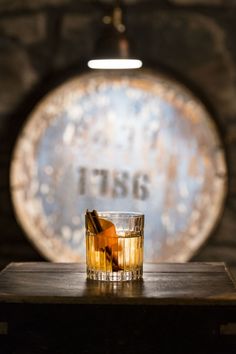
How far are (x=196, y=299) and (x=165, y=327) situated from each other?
0.34 feet

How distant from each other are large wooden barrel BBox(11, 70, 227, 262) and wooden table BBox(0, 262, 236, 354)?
5.04 ft

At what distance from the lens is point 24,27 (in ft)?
11.5

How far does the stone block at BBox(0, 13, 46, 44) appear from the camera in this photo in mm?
3506

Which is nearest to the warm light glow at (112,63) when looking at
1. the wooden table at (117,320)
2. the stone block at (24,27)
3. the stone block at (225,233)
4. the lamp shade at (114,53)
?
the lamp shade at (114,53)

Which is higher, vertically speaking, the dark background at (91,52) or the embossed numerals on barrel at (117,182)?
the dark background at (91,52)

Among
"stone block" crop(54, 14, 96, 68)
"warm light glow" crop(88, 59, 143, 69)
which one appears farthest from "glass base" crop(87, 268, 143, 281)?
"stone block" crop(54, 14, 96, 68)

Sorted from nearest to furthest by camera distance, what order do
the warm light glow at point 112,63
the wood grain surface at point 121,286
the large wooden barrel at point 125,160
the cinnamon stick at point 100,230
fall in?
1. the wood grain surface at point 121,286
2. the cinnamon stick at point 100,230
3. the warm light glow at point 112,63
4. the large wooden barrel at point 125,160

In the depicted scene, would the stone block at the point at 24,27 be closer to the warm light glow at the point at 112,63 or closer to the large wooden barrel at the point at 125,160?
the large wooden barrel at the point at 125,160

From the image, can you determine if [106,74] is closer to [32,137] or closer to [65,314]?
[32,137]

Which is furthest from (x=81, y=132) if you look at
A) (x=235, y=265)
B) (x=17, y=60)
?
(x=235, y=265)

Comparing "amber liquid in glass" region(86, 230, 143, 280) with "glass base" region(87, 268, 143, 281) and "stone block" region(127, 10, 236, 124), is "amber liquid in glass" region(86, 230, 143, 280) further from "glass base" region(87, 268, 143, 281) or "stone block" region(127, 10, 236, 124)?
"stone block" region(127, 10, 236, 124)

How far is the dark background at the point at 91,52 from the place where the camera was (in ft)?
11.1

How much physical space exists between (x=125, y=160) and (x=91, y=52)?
18.4 inches

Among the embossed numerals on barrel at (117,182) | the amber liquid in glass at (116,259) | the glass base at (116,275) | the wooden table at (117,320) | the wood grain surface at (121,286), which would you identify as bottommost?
the wooden table at (117,320)
